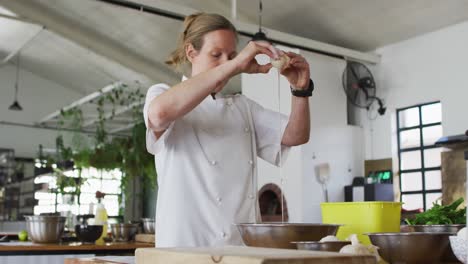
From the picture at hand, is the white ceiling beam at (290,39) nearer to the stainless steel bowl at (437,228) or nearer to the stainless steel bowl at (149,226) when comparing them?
the stainless steel bowl at (149,226)

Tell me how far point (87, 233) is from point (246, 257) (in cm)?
350

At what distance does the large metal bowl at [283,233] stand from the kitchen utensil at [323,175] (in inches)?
214

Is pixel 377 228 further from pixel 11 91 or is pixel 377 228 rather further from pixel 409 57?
pixel 11 91

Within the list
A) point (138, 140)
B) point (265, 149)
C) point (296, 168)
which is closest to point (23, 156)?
point (138, 140)

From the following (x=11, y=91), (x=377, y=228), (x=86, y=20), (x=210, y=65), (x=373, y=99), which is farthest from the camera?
(x=11, y=91)

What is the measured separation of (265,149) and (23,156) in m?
12.6

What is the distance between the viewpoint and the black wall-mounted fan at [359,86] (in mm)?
7113

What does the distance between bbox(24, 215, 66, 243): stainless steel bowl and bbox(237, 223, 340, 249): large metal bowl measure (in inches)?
116

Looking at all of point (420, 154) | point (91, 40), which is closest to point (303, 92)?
point (420, 154)

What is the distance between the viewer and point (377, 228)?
5.66 ft

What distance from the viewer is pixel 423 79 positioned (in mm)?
6684

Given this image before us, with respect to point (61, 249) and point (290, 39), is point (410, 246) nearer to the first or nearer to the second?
point (61, 249)

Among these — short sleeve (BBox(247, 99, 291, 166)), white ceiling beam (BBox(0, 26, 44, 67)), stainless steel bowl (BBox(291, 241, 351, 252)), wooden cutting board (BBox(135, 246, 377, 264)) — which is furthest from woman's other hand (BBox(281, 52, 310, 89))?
white ceiling beam (BBox(0, 26, 44, 67))

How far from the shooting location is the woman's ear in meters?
1.89
